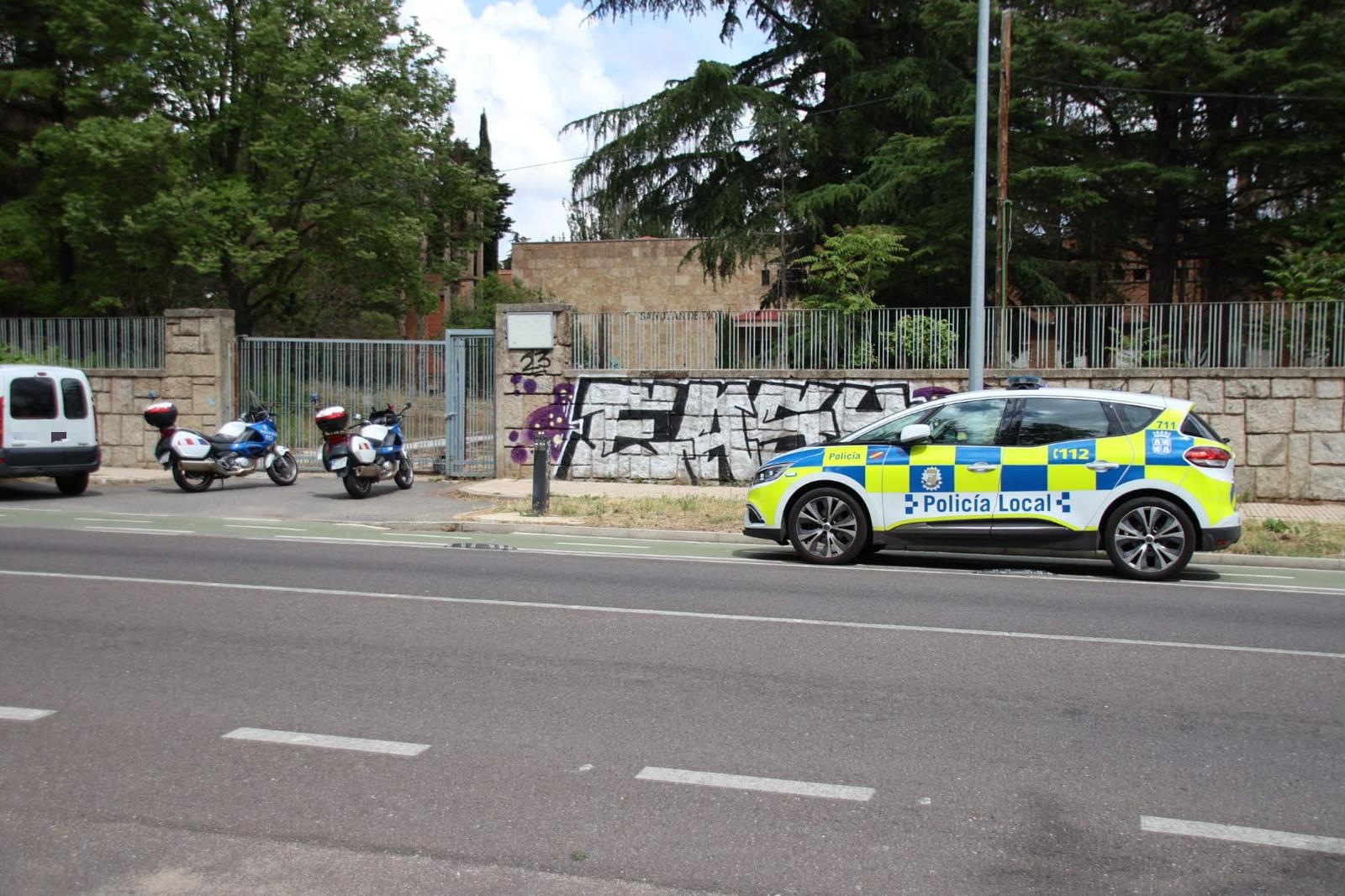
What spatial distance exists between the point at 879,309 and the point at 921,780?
1276cm

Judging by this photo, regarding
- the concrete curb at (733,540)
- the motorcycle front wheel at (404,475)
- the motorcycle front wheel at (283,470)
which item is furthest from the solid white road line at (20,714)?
the motorcycle front wheel at (283,470)

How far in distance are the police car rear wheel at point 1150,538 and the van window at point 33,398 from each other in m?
14.3

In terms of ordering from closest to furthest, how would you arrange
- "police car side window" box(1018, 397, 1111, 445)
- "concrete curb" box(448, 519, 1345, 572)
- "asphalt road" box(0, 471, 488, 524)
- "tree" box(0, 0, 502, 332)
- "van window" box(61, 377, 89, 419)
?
"police car side window" box(1018, 397, 1111, 445)
"concrete curb" box(448, 519, 1345, 572)
"asphalt road" box(0, 471, 488, 524)
"van window" box(61, 377, 89, 419)
"tree" box(0, 0, 502, 332)

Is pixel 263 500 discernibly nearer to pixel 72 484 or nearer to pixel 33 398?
pixel 72 484

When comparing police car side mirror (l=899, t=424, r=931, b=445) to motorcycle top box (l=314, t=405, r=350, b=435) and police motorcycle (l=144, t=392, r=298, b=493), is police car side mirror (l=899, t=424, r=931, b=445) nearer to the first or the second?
motorcycle top box (l=314, t=405, r=350, b=435)

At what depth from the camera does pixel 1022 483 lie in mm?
10336

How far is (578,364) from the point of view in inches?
724

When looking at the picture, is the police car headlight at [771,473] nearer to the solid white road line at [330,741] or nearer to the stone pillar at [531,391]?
the solid white road line at [330,741]

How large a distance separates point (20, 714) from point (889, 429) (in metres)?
7.62

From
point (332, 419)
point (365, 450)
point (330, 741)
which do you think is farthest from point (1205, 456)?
point (332, 419)

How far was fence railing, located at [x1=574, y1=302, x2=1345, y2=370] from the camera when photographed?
1567 centimetres

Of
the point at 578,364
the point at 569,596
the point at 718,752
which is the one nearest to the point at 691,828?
the point at 718,752

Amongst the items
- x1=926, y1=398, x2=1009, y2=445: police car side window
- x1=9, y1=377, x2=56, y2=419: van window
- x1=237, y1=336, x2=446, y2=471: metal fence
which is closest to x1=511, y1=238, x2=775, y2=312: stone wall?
x1=237, y1=336, x2=446, y2=471: metal fence

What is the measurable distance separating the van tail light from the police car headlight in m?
3.64
